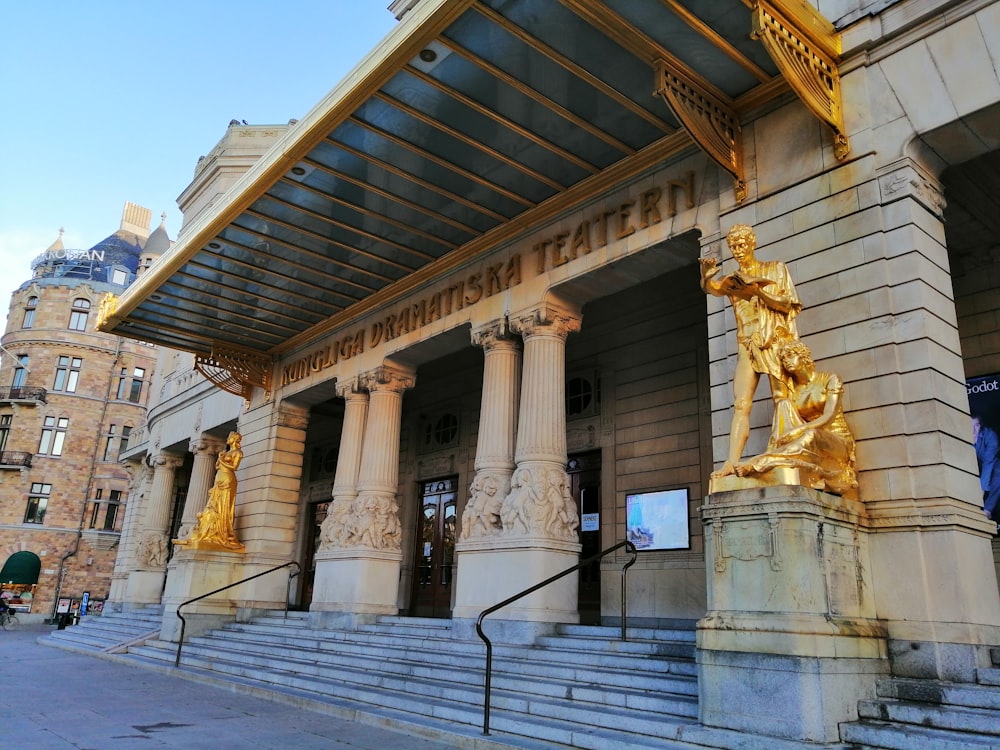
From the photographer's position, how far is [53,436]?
38781 mm

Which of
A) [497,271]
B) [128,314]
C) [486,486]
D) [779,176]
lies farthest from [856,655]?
[128,314]

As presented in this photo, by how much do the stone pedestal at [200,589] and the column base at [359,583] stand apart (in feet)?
10.3

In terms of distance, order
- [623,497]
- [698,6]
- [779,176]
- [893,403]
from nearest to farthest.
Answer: [893,403] < [698,6] < [779,176] < [623,497]

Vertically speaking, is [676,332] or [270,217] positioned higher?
[270,217]

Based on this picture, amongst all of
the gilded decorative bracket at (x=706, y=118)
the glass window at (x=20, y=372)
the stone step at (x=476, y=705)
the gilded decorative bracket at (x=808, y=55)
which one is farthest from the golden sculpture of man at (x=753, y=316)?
the glass window at (x=20, y=372)

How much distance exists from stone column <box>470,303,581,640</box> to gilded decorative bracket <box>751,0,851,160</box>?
4716mm

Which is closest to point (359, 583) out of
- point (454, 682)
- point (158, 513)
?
point (454, 682)

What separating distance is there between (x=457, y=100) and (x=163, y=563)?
19.8m

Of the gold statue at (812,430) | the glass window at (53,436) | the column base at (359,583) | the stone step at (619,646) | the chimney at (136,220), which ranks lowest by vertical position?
the stone step at (619,646)

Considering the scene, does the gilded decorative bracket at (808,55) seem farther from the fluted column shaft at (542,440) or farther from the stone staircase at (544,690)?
the stone staircase at (544,690)

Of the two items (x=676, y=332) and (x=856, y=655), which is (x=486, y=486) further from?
(x=856, y=655)

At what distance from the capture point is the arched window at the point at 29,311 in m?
40.7

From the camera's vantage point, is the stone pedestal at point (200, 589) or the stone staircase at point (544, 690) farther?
the stone pedestal at point (200, 589)

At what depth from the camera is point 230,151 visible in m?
26.2
